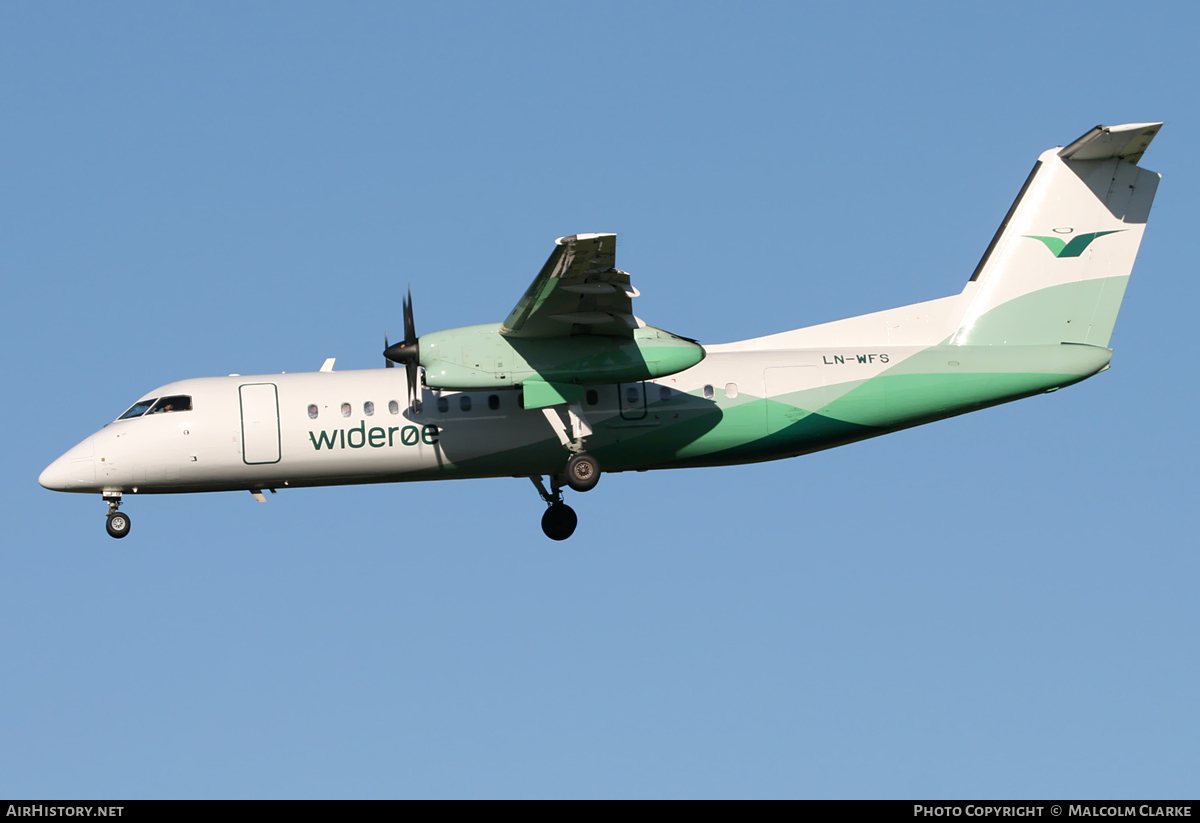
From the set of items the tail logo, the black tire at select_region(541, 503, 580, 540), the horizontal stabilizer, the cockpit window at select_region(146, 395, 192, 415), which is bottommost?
the black tire at select_region(541, 503, 580, 540)

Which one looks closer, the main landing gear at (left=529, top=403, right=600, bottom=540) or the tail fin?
the main landing gear at (left=529, top=403, right=600, bottom=540)

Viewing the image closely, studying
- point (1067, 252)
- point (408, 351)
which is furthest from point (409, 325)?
point (1067, 252)

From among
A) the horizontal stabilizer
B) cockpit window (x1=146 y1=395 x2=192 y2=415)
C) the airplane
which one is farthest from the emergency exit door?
the horizontal stabilizer

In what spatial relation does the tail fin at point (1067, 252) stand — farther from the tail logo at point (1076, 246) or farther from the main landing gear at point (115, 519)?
the main landing gear at point (115, 519)

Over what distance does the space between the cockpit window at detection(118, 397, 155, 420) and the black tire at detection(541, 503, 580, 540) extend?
22.1 ft

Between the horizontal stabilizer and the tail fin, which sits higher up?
the horizontal stabilizer

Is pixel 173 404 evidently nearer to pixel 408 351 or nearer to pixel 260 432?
pixel 260 432

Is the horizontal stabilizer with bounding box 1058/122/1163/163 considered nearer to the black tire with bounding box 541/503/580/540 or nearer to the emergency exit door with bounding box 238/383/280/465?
the black tire with bounding box 541/503/580/540

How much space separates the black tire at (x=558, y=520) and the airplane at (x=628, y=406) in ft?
5.70

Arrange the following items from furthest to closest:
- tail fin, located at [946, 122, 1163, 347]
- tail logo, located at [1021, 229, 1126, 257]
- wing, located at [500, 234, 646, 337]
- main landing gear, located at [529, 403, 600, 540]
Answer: tail logo, located at [1021, 229, 1126, 257] → tail fin, located at [946, 122, 1163, 347] → main landing gear, located at [529, 403, 600, 540] → wing, located at [500, 234, 646, 337]

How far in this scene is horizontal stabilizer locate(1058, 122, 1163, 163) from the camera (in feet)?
69.3

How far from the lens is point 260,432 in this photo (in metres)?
20.7

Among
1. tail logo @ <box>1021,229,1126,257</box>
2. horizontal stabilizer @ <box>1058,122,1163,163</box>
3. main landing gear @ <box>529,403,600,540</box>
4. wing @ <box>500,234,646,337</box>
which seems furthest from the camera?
tail logo @ <box>1021,229,1126,257</box>
